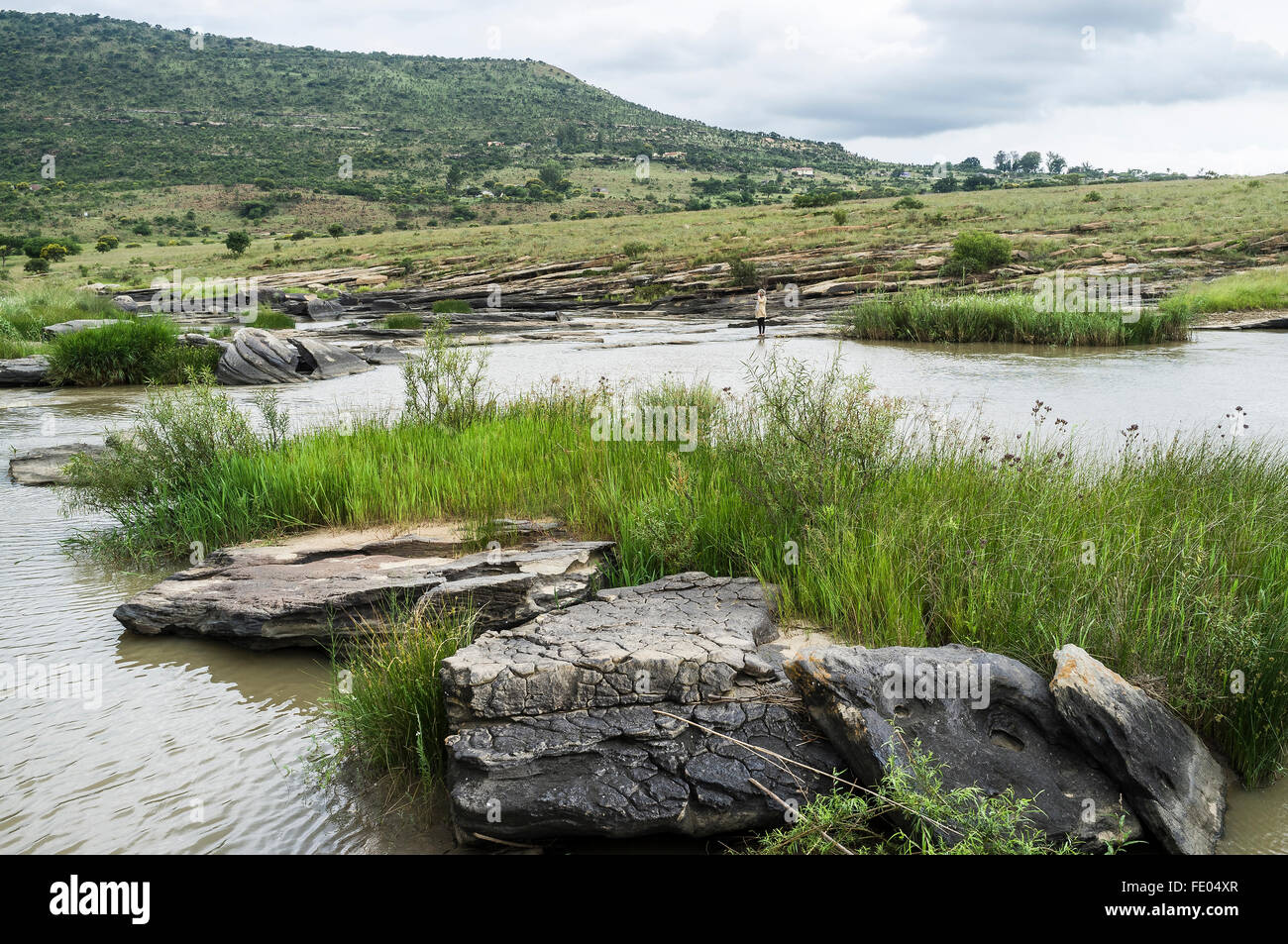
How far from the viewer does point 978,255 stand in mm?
33844

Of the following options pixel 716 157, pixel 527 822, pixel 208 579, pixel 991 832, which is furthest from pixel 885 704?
pixel 716 157

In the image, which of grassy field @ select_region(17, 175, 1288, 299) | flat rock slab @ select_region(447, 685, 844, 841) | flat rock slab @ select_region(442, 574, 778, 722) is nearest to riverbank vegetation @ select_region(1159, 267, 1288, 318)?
grassy field @ select_region(17, 175, 1288, 299)

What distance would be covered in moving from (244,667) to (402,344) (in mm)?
22251

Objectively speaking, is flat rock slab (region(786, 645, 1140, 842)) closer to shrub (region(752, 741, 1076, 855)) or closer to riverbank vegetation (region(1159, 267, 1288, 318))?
shrub (region(752, 741, 1076, 855))

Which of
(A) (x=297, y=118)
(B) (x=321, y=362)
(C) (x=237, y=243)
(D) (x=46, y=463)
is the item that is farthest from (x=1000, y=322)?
(A) (x=297, y=118)

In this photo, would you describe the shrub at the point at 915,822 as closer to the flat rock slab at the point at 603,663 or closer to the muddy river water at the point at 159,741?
the flat rock slab at the point at 603,663

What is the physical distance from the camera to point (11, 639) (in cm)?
564

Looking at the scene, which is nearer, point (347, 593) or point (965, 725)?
point (965, 725)

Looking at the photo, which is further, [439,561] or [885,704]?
[439,561]

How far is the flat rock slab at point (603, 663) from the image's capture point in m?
3.91

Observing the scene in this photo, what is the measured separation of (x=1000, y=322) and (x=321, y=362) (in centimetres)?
1721

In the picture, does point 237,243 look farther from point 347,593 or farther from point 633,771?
point 633,771

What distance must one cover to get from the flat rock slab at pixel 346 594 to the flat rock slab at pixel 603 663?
64cm

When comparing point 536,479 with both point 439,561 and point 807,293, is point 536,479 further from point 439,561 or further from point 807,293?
point 807,293
